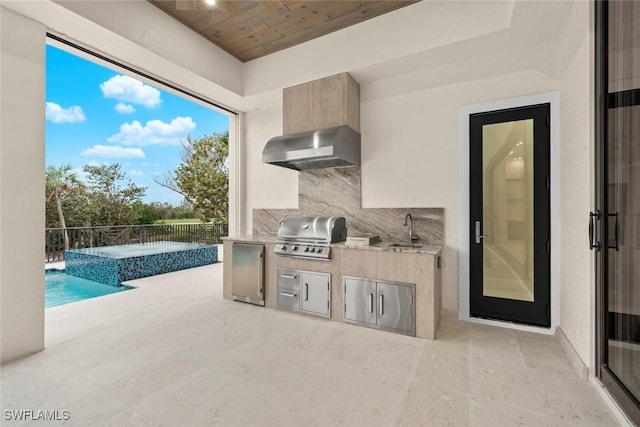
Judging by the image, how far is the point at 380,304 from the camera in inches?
106

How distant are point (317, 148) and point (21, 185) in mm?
2539

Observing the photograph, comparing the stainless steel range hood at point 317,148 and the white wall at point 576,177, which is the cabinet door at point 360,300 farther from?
the white wall at point 576,177

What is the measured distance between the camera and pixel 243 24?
308 cm

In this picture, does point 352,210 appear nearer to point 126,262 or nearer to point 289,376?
Answer: point 289,376

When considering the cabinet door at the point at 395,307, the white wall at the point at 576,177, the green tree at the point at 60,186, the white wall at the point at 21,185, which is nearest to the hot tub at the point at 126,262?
the white wall at the point at 21,185

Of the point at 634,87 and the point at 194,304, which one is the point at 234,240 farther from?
the point at 634,87

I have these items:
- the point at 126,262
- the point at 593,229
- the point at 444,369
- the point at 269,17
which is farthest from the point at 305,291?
the point at 126,262

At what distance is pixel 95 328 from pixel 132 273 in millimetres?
2687

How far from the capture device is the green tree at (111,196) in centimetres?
912

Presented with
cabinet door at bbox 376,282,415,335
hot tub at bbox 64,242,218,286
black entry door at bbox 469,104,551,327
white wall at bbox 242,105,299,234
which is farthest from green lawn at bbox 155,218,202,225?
black entry door at bbox 469,104,551,327

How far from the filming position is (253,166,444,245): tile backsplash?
312 centimetres

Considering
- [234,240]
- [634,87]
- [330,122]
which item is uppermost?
[330,122]

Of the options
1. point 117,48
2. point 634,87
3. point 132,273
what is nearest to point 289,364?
point 634,87

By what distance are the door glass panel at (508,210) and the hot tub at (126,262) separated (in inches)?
223
